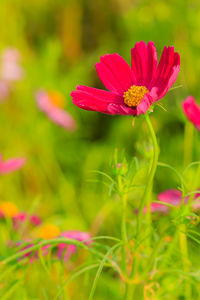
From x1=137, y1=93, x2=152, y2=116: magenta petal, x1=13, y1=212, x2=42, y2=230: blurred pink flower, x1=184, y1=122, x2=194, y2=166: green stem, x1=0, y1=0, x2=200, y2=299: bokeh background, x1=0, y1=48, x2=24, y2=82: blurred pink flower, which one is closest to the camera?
x1=137, y1=93, x2=152, y2=116: magenta petal

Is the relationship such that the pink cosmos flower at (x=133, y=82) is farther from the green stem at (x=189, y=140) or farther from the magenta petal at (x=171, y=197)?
the green stem at (x=189, y=140)

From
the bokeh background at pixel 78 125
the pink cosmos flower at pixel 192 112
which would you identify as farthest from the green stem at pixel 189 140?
the pink cosmos flower at pixel 192 112

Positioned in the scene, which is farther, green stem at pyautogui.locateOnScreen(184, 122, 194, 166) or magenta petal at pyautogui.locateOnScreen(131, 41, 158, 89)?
green stem at pyautogui.locateOnScreen(184, 122, 194, 166)

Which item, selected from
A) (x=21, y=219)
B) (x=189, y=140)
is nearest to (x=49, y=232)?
(x=21, y=219)

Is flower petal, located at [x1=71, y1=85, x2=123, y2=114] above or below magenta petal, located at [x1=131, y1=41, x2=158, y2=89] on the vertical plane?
below

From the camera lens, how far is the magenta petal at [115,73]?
1.34ft

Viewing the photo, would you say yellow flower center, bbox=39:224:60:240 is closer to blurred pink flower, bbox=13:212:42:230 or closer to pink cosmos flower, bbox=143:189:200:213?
blurred pink flower, bbox=13:212:42:230

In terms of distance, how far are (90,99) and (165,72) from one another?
2.5 inches

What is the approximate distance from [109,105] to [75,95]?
0.10 feet

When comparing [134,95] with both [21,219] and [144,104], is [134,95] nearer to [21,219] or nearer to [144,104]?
[144,104]

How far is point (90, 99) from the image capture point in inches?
15.2

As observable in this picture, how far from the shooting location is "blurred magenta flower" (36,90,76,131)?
133cm

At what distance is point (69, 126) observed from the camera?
55.8 inches

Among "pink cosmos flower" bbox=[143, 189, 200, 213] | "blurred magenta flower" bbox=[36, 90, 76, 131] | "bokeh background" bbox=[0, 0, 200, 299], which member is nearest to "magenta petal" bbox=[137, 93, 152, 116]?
"pink cosmos flower" bbox=[143, 189, 200, 213]
